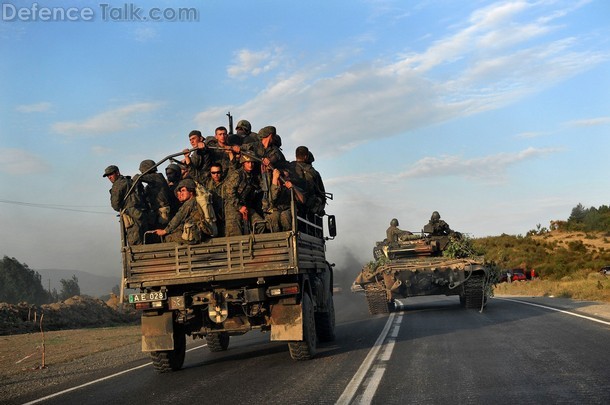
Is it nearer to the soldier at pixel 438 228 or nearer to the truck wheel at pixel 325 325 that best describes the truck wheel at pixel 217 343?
the truck wheel at pixel 325 325

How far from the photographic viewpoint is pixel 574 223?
226ft

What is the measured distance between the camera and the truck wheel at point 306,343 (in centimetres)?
1050

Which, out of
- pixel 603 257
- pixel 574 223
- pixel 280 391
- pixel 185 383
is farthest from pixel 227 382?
pixel 574 223

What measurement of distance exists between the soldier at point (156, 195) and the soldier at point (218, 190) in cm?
76

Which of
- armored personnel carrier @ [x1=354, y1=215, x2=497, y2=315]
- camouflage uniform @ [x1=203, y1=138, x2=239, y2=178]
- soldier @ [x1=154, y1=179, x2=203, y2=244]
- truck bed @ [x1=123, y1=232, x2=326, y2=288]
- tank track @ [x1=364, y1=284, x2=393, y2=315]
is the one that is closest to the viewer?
truck bed @ [x1=123, y1=232, x2=326, y2=288]

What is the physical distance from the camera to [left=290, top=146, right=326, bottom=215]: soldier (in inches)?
468

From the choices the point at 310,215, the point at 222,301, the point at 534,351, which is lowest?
the point at 534,351

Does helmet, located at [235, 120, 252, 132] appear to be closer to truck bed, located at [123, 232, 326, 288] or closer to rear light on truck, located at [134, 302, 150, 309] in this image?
truck bed, located at [123, 232, 326, 288]

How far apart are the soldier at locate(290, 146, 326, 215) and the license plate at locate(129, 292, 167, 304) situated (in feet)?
9.46

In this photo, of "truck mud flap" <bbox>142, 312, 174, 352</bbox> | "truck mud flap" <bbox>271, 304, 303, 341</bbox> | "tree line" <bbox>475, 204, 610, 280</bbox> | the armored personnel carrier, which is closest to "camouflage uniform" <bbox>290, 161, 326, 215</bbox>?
"truck mud flap" <bbox>271, 304, 303, 341</bbox>

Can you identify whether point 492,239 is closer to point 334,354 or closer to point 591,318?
point 591,318

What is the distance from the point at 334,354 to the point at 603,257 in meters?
42.3

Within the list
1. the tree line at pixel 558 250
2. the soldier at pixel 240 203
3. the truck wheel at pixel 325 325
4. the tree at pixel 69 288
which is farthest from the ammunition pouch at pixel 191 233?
the tree at pixel 69 288

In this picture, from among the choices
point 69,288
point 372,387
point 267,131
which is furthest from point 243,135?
point 69,288
